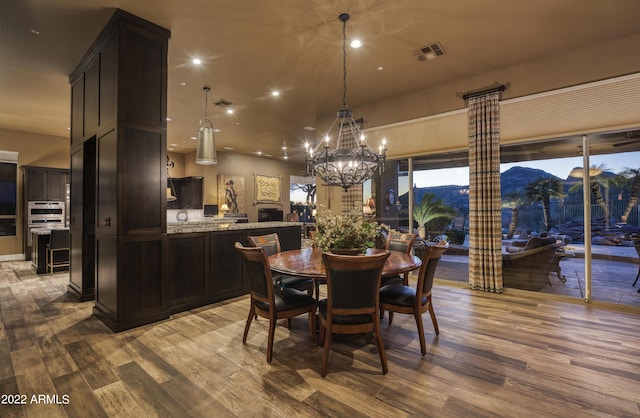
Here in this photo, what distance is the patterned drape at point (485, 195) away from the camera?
443 centimetres

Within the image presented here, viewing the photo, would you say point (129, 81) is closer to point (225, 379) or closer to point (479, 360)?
point (225, 379)

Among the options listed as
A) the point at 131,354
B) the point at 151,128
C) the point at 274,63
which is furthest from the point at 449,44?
the point at 131,354

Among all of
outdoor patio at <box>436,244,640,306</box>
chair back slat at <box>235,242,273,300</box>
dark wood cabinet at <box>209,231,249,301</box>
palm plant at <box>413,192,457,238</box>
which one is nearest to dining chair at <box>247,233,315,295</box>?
chair back slat at <box>235,242,273,300</box>

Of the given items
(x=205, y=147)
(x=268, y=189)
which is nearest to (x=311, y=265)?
(x=205, y=147)

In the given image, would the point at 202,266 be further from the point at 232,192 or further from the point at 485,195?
the point at 232,192

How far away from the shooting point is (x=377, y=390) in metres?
2.13

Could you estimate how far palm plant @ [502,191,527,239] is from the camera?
15.4 ft

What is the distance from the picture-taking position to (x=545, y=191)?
4500 mm

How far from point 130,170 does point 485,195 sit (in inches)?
181

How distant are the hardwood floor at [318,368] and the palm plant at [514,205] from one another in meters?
1.38

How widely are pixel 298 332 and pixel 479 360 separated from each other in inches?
65.3

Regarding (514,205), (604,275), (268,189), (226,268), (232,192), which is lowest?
(604,275)

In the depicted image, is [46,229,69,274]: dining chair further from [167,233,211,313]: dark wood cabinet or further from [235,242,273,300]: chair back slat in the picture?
[235,242,273,300]: chair back slat

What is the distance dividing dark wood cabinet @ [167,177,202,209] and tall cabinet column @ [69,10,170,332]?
6514 millimetres
